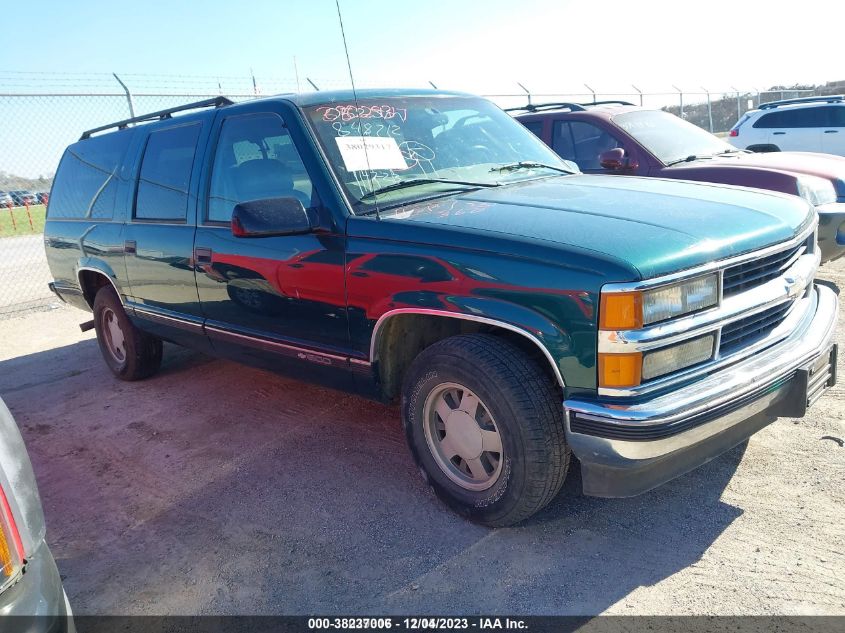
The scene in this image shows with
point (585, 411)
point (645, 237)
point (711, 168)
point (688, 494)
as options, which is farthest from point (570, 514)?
point (711, 168)

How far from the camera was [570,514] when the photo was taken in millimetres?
3070

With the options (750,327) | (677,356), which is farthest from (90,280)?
(750,327)

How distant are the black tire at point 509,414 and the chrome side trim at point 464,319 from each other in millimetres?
104

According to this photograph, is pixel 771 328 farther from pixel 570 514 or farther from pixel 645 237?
pixel 570 514

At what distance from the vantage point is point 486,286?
8.87 feet

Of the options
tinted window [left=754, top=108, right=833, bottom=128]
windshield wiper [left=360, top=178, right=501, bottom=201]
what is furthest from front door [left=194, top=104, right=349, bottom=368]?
tinted window [left=754, top=108, right=833, bottom=128]

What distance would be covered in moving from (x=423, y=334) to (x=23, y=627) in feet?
6.82

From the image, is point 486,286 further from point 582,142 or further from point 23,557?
point 582,142

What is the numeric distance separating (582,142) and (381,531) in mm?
5225

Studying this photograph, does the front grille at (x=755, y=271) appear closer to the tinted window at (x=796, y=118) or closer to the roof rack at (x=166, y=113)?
the roof rack at (x=166, y=113)

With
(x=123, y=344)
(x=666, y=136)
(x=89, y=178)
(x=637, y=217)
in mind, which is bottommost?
(x=123, y=344)

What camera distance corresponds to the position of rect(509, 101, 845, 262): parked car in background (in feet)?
19.2

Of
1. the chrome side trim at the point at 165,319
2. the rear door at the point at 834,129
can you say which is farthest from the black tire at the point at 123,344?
the rear door at the point at 834,129

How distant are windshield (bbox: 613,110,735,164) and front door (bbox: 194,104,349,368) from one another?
4294mm
